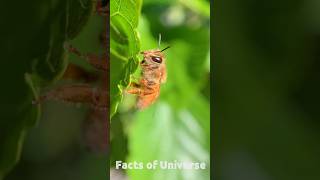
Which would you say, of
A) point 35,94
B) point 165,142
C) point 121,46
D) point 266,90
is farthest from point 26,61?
point 266,90

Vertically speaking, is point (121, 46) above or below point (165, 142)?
above

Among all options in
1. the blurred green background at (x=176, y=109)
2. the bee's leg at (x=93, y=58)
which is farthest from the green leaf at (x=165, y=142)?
the bee's leg at (x=93, y=58)

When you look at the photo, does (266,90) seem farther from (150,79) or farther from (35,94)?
(35,94)

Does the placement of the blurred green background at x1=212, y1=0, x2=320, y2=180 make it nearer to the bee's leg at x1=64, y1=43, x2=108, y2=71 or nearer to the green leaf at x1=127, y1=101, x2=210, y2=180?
the green leaf at x1=127, y1=101, x2=210, y2=180

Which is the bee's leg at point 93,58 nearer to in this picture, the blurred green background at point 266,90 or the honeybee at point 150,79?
the honeybee at point 150,79

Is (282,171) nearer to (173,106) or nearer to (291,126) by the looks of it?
(291,126)

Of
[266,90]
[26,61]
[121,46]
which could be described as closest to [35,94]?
[26,61]

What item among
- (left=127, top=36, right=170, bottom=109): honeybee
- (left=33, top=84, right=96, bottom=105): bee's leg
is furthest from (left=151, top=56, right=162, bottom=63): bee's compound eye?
(left=33, top=84, right=96, bottom=105): bee's leg
